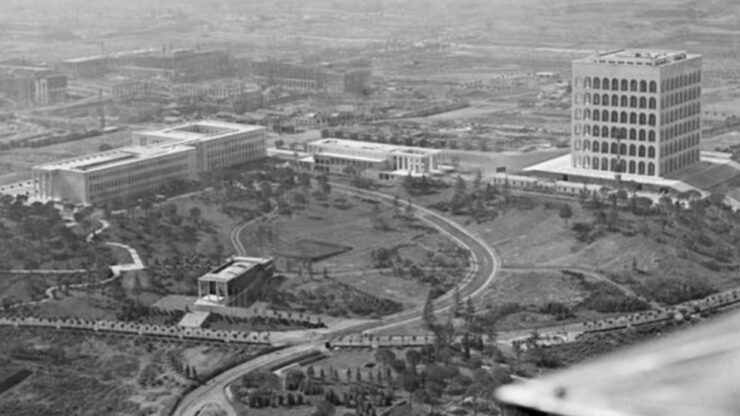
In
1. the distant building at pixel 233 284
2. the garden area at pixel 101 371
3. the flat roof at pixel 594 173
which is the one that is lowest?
the garden area at pixel 101 371

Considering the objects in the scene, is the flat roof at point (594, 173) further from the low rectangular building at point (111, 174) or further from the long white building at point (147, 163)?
the low rectangular building at point (111, 174)

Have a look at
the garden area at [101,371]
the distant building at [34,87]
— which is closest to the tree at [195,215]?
the garden area at [101,371]

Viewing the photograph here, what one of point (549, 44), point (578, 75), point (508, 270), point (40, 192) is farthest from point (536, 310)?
point (549, 44)

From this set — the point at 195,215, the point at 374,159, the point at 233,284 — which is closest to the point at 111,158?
the point at 195,215

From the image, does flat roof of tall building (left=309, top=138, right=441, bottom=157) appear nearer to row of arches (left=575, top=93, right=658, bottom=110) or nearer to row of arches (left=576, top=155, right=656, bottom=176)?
row of arches (left=576, top=155, right=656, bottom=176)

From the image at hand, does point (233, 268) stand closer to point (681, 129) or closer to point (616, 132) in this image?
point (616, 132)

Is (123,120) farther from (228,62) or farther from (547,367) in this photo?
(547,367)
